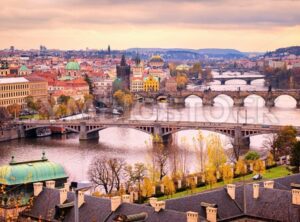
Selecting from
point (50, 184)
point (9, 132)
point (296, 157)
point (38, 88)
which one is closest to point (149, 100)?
point (38, 88)

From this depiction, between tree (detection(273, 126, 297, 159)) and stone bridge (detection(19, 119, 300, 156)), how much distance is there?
3.63 m

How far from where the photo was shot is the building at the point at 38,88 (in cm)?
9669

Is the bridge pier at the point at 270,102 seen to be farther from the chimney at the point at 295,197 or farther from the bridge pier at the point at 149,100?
the chimney at the point at 295,197

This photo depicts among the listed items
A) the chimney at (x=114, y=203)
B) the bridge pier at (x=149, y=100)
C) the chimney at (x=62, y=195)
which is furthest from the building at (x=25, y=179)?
the bridge pier at (x=149, y=100)

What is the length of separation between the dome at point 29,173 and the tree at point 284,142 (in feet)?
72.8

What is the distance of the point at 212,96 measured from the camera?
10581 centimetres

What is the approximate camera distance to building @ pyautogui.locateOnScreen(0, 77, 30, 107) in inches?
3516

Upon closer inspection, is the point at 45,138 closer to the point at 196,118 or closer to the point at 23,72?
the point at 196,118

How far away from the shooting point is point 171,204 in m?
25.2

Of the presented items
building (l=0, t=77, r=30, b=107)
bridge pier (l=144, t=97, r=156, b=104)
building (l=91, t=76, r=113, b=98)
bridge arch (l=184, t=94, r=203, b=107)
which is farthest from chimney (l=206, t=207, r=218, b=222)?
bridge pier (l=144, t=97, r=156, b=104)

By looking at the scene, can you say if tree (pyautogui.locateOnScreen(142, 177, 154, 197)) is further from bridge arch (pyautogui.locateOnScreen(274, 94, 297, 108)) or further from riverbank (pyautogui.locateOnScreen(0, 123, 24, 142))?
bridge arch (pyautogui.locateOnScreen(274, 94, 297, 108))

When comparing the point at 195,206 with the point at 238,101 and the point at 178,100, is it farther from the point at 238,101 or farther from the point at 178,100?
the point at 178,100

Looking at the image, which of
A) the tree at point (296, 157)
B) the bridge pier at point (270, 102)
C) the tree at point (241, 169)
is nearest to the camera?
the tree at point (296, 157)

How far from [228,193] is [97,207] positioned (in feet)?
16.0
